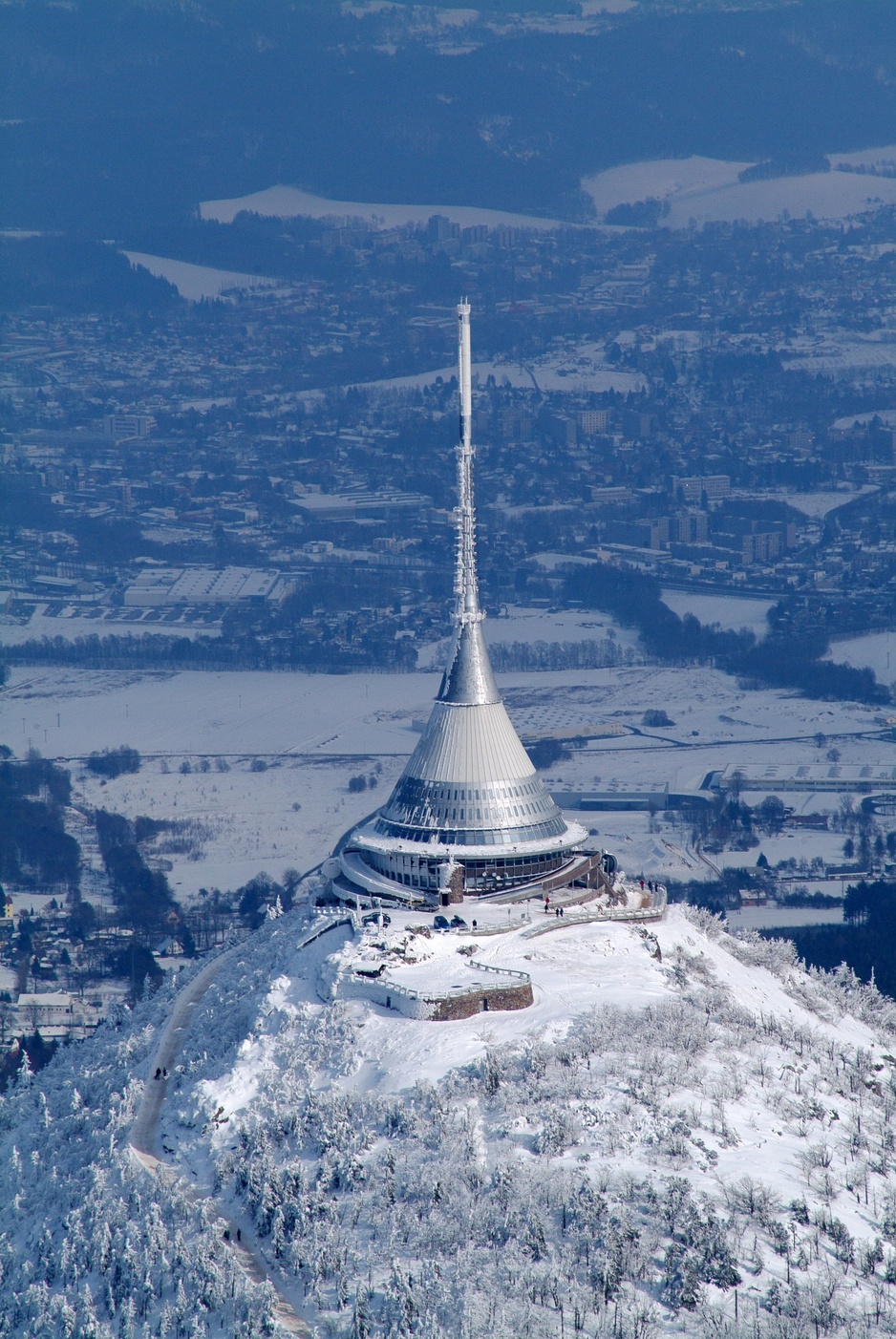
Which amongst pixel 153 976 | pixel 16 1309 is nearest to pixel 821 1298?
pixel 16 1309

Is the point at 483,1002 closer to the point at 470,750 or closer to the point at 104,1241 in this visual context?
the point at 104,1241

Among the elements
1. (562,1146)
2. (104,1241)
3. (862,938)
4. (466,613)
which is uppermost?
(466,613)

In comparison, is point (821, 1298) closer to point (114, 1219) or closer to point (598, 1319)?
point (598, 1319)

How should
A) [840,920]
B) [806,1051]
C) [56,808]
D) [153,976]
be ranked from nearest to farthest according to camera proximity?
1. [806,1051]
2. [153,976]
3. [840,920]
4. [56,808]

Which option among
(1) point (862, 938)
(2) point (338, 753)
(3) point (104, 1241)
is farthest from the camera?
(2) point (338, 753)

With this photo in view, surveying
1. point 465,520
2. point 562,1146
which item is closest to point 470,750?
point 465,520
